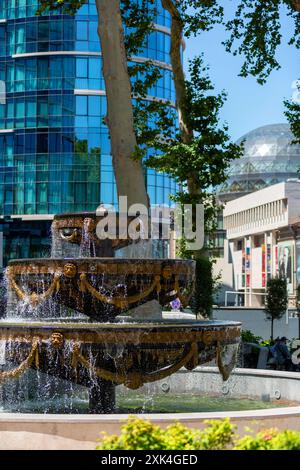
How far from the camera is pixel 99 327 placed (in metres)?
9.52

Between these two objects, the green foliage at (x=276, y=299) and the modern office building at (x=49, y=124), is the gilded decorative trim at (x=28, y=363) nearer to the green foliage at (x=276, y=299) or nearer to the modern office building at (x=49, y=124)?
the green foliage at (x=276, y=299)

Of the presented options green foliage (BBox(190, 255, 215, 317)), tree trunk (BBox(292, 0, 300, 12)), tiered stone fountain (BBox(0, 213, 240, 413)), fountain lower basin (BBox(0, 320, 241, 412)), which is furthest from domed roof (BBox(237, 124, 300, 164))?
fountain lower basin (BBox(0, 320, 241, 412))

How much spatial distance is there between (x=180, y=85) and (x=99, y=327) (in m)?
17.9

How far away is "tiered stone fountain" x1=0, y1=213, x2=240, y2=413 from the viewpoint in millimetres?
9586

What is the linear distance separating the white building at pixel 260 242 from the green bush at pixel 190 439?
6657 cm

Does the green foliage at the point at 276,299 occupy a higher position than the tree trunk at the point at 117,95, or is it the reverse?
the tree trunk at the point at 117,95

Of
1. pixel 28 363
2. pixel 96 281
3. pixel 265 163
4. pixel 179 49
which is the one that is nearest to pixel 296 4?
pixel 179 49

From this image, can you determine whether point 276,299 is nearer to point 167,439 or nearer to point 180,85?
point 180,85

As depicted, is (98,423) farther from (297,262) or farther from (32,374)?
(297,262)

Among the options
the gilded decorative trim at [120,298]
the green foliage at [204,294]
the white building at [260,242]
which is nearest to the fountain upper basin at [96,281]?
the gilded decorative trim at [120,298]

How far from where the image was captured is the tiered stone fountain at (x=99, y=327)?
9.59 m

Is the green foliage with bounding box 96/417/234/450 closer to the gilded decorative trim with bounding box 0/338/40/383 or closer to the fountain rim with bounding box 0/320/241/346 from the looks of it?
the fountain rim with bounding box 0/320/241/346

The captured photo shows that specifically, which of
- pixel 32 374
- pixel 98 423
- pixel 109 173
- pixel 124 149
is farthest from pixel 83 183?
pixel 98 423

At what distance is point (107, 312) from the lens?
10.9 meters
